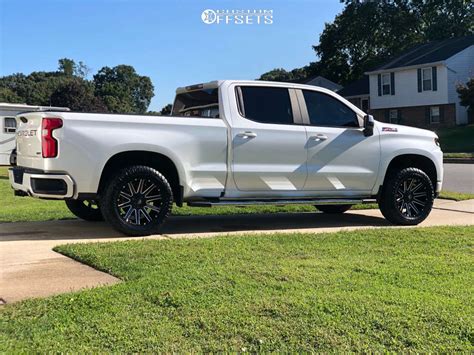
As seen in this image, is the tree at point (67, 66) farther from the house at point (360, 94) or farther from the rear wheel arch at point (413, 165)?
the rear wheel arch at point (413, 165)

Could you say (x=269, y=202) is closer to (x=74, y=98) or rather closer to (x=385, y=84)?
(x=385, y=84)

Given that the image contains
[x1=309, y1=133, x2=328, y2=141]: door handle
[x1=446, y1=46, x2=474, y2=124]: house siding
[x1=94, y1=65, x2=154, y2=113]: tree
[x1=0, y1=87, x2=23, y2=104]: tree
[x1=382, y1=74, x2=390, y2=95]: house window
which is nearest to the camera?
[x1=309, y1=133, x2=328, y2=141]: door handle

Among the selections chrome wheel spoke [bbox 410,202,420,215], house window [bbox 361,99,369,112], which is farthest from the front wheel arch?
house window [bbox 361,99,369,112]

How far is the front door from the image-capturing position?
7.53m

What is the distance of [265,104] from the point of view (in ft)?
24.4

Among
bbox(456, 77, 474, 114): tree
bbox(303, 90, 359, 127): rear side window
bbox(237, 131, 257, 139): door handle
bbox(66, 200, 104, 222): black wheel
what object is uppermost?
bbox(456, 77, 474, 114): tree

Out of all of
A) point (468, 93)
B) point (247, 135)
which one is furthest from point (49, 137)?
point (468, 93)

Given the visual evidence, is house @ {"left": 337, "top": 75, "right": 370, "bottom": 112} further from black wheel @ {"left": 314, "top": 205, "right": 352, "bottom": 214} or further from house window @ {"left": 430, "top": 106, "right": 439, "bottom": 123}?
black wheel @ {"left": 314, "top": 205, "right": 352, "bottom": 214}

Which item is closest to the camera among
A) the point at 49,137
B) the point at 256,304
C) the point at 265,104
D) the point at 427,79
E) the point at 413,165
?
the point at 256,304

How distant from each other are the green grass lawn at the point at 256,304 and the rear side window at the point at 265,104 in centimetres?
215

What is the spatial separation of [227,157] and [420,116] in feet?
116

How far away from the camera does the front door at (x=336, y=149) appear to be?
753 centimetres

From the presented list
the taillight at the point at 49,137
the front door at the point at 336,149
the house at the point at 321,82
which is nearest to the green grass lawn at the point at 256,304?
the taillight at the point at 49,137

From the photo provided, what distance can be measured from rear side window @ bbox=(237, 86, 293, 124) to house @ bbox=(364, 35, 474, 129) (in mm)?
31861
